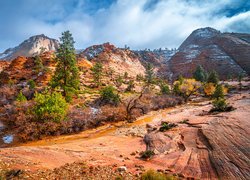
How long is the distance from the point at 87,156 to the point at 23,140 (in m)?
14.4

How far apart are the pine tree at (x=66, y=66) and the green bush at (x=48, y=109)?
852cm

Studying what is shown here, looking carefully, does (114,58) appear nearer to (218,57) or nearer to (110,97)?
(218,57)

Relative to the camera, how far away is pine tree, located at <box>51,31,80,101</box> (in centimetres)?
3375

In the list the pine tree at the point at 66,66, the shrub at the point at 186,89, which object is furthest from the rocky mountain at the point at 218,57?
the pine tree at the point at 66,66

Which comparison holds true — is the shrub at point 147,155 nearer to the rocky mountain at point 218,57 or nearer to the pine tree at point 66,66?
the pine tree at point 66,66

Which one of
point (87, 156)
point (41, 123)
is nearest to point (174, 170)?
point (87, 156)

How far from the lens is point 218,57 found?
449 ft

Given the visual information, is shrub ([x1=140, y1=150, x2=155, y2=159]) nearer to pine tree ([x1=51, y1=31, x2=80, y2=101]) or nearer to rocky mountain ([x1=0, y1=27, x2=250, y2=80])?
pine tree ([x1=51, y1=31, x2=80, y2=101])

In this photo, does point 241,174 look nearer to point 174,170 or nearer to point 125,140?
point 174,170

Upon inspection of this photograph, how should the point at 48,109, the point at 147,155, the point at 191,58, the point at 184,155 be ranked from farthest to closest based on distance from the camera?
the point at 191,58 → the point at 48,109 → the point at 147,155 → the point at 184,155

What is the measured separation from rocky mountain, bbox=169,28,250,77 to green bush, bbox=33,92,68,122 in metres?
118

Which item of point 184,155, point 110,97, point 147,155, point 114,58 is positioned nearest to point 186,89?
point 110,97

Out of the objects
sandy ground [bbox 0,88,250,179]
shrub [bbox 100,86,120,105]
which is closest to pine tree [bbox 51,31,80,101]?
shrub [bbox 100,86,120,105]

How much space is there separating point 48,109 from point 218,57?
14283cm
